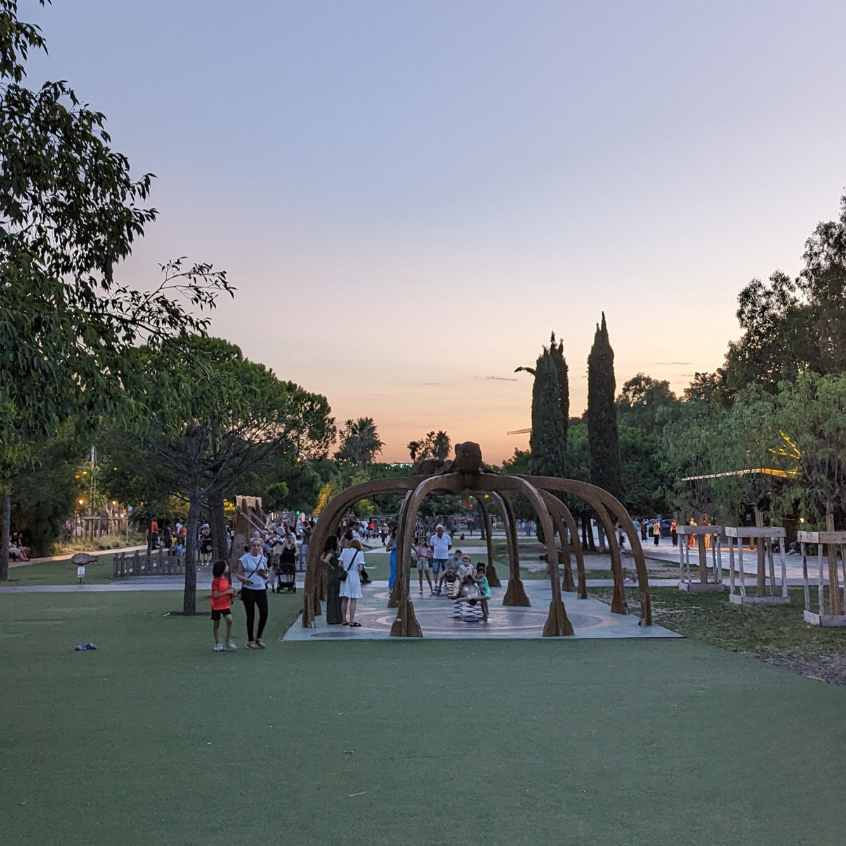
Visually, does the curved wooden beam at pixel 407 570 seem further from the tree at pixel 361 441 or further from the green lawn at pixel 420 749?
the tree at pixel 361 441

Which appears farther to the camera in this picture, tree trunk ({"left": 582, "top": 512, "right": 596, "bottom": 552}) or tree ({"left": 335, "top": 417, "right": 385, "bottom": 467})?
tree ({"left": 335, "top": 417, "right": 385, "bottom": 467})

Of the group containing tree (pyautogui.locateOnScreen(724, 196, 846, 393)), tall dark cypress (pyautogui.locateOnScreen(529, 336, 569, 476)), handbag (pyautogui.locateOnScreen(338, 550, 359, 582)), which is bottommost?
handbag (pyautogui.locateOnScreen(338, 550, 359, 582))

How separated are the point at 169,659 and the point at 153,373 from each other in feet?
15.3

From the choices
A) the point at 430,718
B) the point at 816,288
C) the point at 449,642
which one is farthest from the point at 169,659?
the point at 816,288

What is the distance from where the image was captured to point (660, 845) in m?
5.93

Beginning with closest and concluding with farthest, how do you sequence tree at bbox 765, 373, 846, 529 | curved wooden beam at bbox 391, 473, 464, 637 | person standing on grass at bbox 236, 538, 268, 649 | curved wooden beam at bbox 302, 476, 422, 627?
person standing on grass at bbox 236, 538, 268, 649 < curved wooden beam at bbox 391, 473, 464, 637 < curved wooden beam at bbox 302, 476, 422, 627 < tree at bbox 765, 373, 846, 529

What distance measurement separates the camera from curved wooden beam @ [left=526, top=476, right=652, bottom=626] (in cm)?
1731

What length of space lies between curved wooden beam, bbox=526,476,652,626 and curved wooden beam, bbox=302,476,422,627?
109 inches

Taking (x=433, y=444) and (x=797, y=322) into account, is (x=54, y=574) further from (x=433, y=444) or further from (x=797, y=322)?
(x=433, y=444)

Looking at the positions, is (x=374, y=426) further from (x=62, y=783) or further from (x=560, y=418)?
(x=62, y=783)

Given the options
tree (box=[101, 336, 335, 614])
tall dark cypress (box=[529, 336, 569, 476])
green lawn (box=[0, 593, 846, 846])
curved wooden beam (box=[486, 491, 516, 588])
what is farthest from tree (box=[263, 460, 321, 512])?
green lawn (box=[0, 593, 846, 846])

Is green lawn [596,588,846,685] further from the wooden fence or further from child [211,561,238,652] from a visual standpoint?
the wooden fence

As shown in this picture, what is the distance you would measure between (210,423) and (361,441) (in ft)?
448

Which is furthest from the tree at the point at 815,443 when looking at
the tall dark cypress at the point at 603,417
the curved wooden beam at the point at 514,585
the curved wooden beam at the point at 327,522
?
the tall dark cypress at the point at 603,417
